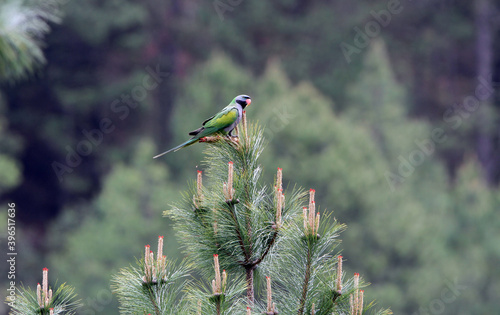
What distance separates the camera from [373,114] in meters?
22.4

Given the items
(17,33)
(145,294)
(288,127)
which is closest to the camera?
(145,294)

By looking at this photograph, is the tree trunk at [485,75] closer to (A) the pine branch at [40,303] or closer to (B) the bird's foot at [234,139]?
(B) the bird's foot at [234,139]

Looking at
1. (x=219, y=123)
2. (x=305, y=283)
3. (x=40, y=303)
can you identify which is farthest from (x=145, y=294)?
(x=219, y=123)

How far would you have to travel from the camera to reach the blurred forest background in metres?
17.7

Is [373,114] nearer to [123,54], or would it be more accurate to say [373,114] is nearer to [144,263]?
[123,54]

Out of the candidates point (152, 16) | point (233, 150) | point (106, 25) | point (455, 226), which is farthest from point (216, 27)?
point (233, 150)

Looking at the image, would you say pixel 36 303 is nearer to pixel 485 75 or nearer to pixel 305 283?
pixel 305 283

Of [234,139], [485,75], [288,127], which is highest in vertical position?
[485,75]

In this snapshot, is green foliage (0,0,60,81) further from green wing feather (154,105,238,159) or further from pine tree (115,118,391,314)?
pine tree (115,118,391,314)

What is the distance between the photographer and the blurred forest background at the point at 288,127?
17.7 meters

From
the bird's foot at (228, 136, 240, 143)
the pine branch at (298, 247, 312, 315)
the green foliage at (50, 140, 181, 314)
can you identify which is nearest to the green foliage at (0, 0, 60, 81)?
the bird's foot at (228, 136, 240, 143)

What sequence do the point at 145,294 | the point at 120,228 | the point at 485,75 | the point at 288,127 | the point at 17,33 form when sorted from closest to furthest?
1. the point at 145,294
2. the point at 17,33
3. the point at 288,127
4. the point at 120,228
5. the point at 485,75

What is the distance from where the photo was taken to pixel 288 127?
17766 millimetres

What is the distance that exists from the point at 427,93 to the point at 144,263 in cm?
2961
